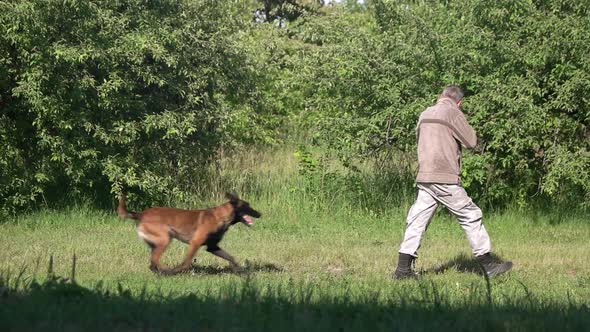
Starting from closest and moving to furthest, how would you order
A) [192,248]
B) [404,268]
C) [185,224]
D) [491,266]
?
[192,248] → [185,224] → [404,268] → [491,266]

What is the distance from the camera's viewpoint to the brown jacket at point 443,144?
30.8 ft

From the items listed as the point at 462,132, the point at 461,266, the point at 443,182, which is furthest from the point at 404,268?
the point at 462,132

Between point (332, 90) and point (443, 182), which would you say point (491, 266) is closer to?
point (443, 182)

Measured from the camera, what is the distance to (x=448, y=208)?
31.3 ft

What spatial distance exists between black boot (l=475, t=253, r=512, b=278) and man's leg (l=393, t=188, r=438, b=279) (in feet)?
2.37

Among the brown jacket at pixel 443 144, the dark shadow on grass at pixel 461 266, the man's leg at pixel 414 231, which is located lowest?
the dark shadow on grass at pixel 461 266

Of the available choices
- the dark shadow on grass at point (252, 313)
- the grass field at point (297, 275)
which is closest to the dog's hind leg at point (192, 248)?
the grass field at point (297, 275)

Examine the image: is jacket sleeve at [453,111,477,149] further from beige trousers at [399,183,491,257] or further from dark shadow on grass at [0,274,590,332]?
dark shadow on grass at [0,274,590,332]

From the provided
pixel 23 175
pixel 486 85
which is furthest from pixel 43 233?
pixel 486 85

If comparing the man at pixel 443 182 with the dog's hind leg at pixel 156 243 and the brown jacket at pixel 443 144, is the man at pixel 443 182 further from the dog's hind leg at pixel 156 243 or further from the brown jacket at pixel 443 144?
the dog's hind leg at pixel 156 243

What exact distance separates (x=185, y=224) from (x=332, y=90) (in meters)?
6.49

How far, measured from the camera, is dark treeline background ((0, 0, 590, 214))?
1359cm

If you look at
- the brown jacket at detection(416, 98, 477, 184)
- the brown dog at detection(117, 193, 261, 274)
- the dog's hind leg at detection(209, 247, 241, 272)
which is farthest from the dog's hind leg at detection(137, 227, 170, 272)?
the brown jacket at detection(416, 98, 477, 184)

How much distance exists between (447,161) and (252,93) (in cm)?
857
